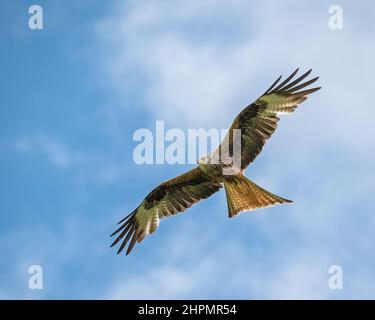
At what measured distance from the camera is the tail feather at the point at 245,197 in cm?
1173

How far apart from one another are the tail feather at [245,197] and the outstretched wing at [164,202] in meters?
0.69

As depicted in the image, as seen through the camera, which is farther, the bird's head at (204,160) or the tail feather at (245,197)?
the bird's head at (204,160)

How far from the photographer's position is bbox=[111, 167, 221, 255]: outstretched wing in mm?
12906

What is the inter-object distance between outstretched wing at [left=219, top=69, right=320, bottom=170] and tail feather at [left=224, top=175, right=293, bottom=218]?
1.20ft

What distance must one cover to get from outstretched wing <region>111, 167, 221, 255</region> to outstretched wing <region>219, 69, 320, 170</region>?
97 cm

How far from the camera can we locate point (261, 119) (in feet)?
40.0

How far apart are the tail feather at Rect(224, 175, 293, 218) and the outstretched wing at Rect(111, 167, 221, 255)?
2.25 ft

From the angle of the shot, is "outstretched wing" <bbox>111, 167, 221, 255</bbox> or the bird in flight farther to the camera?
"outstretched wing" <bbox>111, 167, 221, 255</bbox>

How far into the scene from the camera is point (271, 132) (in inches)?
478

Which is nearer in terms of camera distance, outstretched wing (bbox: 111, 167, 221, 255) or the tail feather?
the tail feather

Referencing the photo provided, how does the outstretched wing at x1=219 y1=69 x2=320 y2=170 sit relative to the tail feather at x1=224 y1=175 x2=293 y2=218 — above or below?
above

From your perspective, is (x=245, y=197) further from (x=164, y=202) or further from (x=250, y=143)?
(x=164, y=202)

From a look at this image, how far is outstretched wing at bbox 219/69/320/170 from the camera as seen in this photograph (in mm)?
12109
